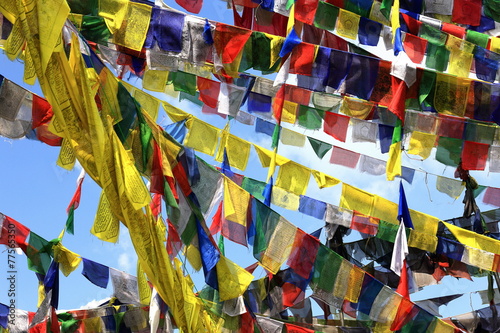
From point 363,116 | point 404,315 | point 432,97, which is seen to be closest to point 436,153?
point 363,116

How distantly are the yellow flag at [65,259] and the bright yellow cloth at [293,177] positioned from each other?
9.86 ft

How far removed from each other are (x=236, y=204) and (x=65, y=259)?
8.05 ft

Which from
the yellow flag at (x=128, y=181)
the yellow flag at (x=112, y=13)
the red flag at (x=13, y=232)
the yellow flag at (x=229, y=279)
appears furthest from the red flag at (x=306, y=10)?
the yellow flag at (x=128, y=181)

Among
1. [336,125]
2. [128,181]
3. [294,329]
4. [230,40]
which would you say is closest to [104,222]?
[128,181]

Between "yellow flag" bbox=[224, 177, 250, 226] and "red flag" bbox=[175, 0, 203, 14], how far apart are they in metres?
2.83

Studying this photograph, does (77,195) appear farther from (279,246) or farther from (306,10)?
(306,10)

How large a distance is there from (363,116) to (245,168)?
1.74 m

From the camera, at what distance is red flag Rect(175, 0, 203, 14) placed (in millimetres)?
9242

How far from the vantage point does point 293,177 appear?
34.0ft

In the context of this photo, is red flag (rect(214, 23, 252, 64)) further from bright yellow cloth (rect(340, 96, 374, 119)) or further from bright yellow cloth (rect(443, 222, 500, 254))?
bright yellow cloth (rect(443, 222, 500, 254))

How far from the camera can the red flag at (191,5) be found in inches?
364

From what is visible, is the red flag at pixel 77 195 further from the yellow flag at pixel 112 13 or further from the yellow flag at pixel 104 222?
the yellow flag at pixel 104 222

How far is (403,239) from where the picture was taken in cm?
863

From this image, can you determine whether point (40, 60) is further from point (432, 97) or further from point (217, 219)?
point (432, 97)
